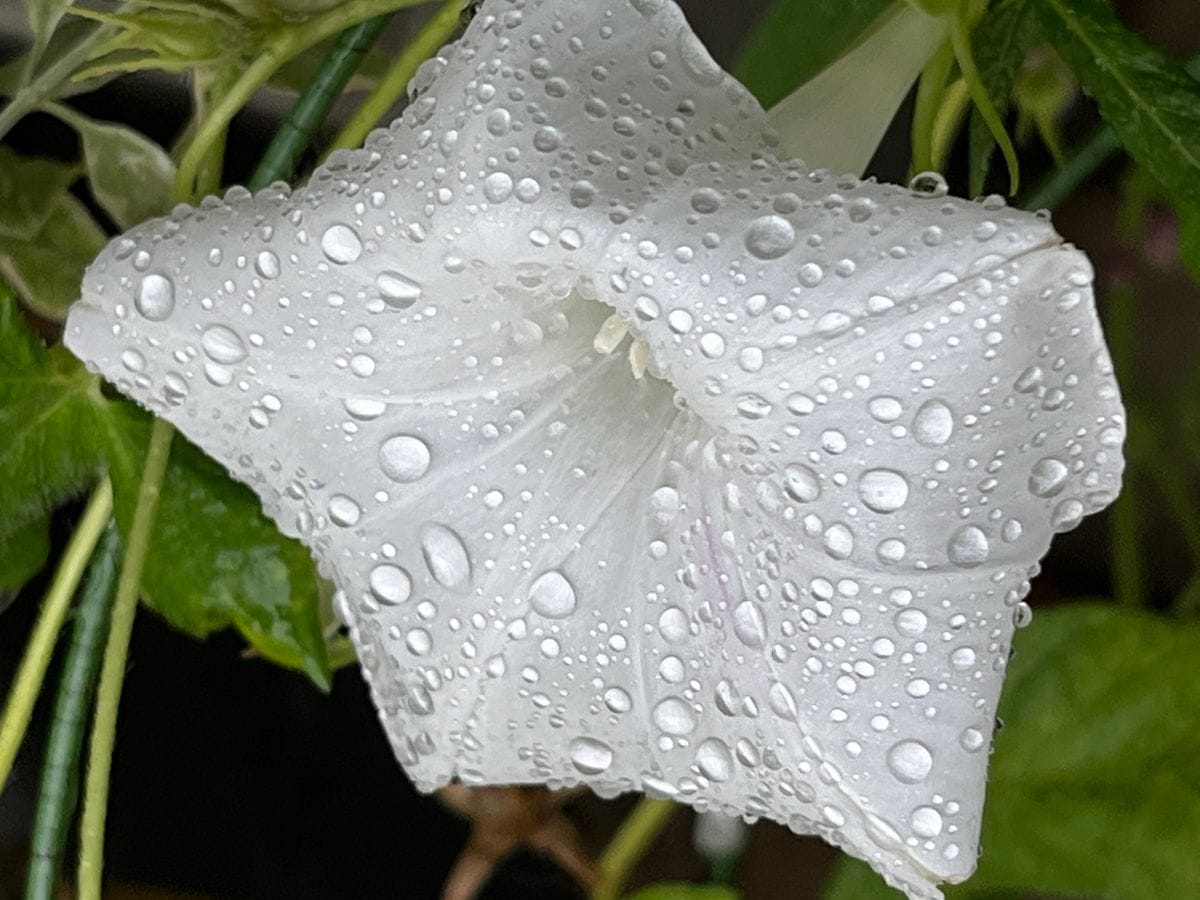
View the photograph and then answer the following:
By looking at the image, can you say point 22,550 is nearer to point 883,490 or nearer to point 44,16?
point 44,16

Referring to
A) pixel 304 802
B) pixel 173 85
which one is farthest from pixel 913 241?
pixel 304 802

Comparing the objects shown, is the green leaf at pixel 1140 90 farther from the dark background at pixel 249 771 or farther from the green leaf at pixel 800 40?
the dark background at pixel 249 771

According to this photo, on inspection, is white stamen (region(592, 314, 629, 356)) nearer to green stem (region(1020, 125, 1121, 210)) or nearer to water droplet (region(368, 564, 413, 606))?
water droplet (region(368, 564, 413, 606))

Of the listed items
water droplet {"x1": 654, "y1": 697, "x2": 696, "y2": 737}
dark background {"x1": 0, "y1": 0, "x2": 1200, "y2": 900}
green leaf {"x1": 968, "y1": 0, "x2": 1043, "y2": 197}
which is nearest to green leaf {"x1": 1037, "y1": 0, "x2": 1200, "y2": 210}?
green leaf {"x1": 968, "y1": 0, "x2": 1043, "y2": 197}

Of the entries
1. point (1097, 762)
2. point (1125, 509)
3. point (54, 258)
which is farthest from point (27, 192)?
point (1125, 509)

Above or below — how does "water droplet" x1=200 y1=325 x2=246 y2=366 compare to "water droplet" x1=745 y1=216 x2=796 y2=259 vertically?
below

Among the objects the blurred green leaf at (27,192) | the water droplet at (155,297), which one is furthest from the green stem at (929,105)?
the blurred green leaf at (27,192)

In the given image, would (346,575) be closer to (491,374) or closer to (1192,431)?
(491,374)
